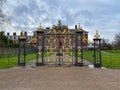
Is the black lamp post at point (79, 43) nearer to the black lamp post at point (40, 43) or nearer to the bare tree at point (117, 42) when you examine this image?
the black lamp post at point (40, 43)

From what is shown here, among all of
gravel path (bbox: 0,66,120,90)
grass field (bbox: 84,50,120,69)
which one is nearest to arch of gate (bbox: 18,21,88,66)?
grass field (bbox: 84,50,120,69)

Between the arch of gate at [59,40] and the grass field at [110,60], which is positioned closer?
the arch of gate at [59,40]

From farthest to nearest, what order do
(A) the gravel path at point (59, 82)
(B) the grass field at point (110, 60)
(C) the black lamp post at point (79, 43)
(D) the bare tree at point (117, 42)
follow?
(D) the bare tree at point (117, 42) < (B) the grass field at point (110, 60) < (C) the black lamp post at point (79, 43) < (A) the gravel path at point (59, 82)

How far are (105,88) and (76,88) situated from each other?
1.27 metres

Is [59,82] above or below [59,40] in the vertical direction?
below

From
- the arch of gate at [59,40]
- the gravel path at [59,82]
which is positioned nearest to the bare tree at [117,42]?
the arch of gate at [59,40]

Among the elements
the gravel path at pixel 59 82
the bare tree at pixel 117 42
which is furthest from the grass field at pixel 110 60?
the bare tree at pixel 117 42

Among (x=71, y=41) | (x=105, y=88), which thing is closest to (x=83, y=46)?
(x=71, y=41)

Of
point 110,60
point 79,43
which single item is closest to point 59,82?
point 79,43

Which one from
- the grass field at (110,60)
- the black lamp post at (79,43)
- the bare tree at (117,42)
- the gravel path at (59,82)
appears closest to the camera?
the gravel path at (59,82)

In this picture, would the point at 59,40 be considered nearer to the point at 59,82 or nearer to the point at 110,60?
the point at 110,60

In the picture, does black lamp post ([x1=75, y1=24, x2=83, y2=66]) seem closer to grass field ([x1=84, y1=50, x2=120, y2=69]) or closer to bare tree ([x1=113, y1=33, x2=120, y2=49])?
grass field ([x1=84, y1=50, x2=120, y2=69])

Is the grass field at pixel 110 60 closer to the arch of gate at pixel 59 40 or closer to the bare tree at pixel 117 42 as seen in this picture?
the arch of gate at pixel 59 40

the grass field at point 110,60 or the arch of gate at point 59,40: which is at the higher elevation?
the arch of gate at point 59,40
